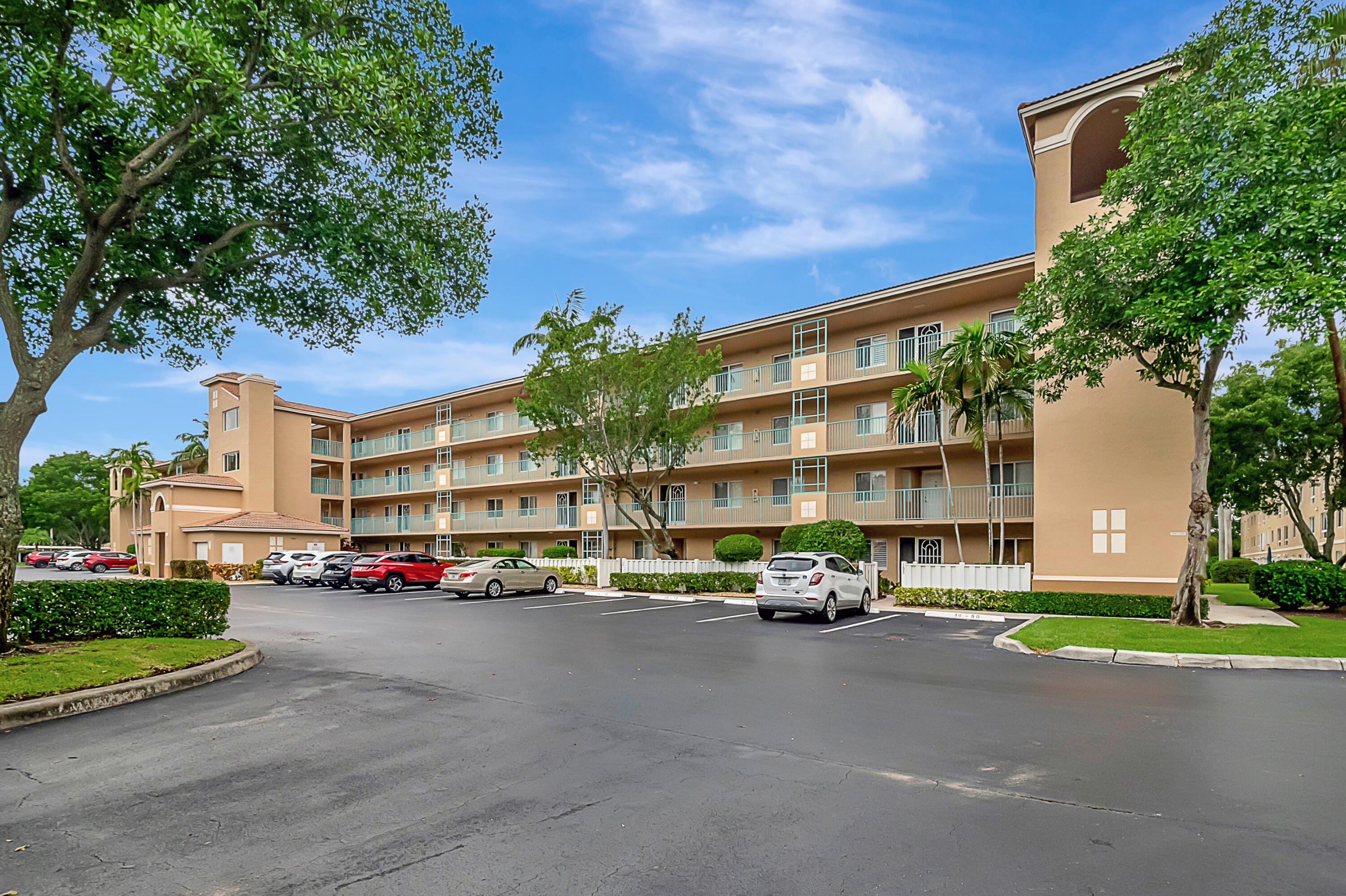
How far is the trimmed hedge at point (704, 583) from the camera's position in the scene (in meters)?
26.8

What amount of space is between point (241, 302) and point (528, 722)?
35.8 ft

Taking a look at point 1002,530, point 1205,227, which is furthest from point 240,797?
point 1002,530

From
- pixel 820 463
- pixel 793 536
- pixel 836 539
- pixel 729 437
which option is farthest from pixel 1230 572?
pixel 729 437

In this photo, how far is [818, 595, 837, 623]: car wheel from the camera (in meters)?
18.1

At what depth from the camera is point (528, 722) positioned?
7840 millimetres

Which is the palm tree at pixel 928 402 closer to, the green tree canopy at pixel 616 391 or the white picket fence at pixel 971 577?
the white picket fence at pixel 971 577

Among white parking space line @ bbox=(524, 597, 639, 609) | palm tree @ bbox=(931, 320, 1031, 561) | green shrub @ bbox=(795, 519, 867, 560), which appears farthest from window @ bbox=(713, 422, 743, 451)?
palm tree @ bbox=(931, 320, 1031, 561)

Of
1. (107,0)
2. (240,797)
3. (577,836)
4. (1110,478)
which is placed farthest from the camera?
(1110,478)

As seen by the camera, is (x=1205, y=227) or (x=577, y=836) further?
(x=1205, y=227)

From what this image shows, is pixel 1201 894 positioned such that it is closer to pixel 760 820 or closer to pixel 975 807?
pixel 975 807

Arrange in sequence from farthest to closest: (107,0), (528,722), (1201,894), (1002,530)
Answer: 1. (1002,530)
2. (107,0)
3. (528,722)
4. (1201,894)

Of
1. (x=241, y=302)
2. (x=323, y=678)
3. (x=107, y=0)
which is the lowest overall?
(x=323, y=678)

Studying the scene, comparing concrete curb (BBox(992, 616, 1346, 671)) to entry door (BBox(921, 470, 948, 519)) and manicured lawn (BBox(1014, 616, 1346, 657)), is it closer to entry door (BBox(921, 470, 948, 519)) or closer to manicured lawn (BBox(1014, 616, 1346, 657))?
manicured lawn (BBox(1014, 616, 1346, 657))

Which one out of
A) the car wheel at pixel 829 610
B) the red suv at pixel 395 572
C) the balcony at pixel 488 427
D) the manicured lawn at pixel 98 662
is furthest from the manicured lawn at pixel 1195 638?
the balcony at pixel 488 427
